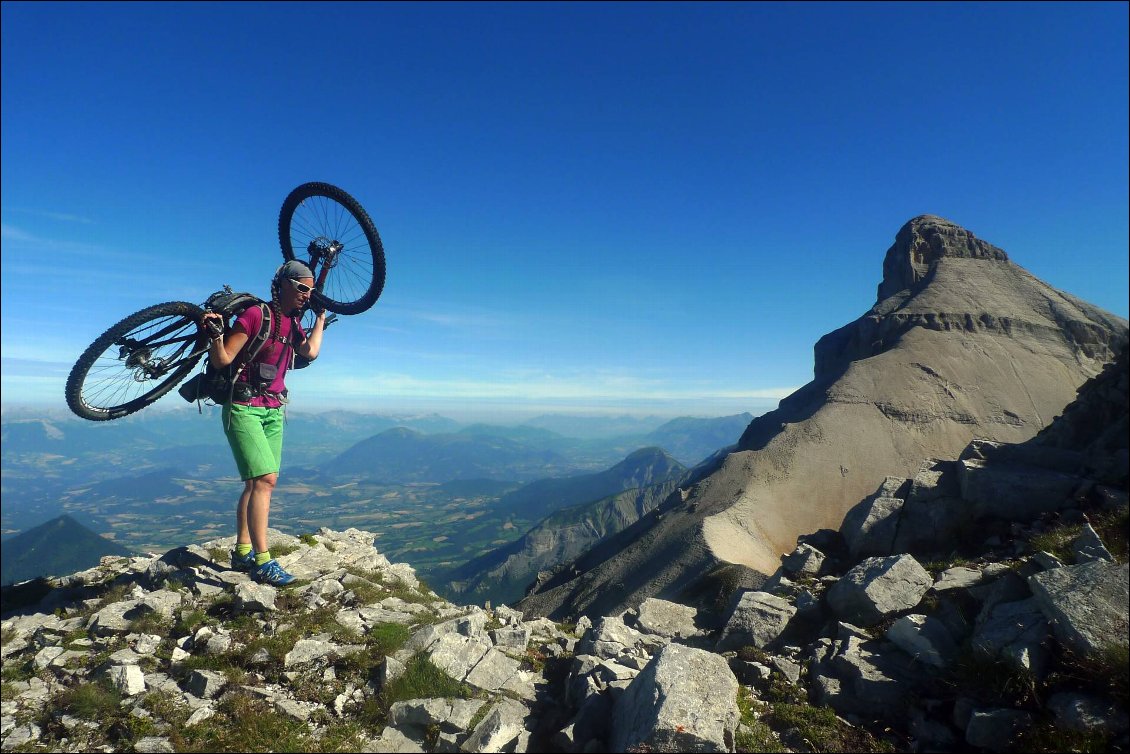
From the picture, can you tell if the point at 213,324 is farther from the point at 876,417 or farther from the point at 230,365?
the point at 876,417

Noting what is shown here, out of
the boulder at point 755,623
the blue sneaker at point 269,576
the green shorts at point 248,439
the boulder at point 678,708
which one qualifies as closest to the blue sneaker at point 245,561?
the blue sneaker at point 269,576

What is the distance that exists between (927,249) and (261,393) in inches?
6927

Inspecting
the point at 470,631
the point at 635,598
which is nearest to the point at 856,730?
the point at 470,631

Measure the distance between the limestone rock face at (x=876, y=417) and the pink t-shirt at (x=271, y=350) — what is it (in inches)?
1996

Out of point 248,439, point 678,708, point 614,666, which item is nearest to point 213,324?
point 248,439

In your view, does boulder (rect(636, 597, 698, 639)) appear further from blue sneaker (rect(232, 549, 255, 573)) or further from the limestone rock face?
the limestone rock face

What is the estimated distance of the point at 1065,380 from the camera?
325 ft

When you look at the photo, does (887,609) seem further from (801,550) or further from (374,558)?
(374,558)

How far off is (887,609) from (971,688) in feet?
8.03

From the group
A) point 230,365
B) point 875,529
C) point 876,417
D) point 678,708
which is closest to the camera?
point 678,708

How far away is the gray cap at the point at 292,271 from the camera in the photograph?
1061 centimetres

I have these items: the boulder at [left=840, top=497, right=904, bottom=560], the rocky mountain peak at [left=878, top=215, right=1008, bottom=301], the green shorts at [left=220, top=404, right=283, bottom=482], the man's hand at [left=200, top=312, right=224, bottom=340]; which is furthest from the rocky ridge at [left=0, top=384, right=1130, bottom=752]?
the rocky mountain peak at [left=878, top=215, right=1008, bottom=301]

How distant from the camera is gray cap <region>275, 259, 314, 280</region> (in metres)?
10.6

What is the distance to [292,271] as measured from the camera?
1062 centimetres
